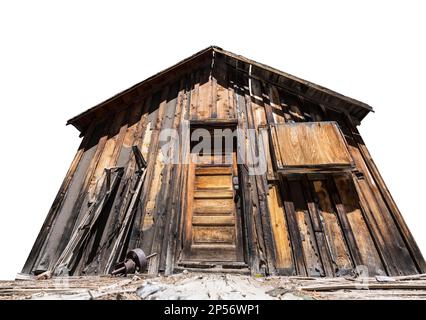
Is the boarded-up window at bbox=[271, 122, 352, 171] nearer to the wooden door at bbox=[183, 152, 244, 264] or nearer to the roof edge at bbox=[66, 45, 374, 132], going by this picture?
the wooden door at bbox=[183, 152, 244, 264]

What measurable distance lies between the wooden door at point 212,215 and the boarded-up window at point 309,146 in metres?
1.22

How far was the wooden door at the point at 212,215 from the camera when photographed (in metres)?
4.97

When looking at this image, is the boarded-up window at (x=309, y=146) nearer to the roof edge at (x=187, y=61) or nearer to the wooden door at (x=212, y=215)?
the wooden door at (x=212, y=215)

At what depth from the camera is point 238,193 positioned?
569 centimetres

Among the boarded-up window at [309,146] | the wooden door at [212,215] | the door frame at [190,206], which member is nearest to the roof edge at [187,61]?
the boarded-up window at [309,146]

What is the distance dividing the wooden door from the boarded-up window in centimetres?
122

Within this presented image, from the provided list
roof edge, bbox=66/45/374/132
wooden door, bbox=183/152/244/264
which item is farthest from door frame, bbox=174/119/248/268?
roof edge, bbox=66/45/374/132

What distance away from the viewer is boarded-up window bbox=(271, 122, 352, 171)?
17.7 feet
